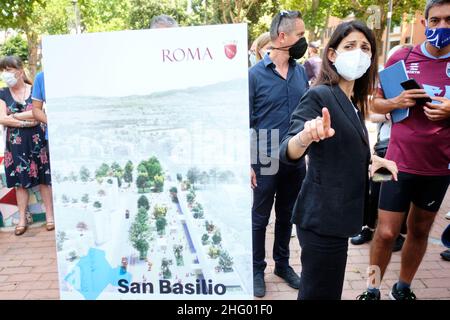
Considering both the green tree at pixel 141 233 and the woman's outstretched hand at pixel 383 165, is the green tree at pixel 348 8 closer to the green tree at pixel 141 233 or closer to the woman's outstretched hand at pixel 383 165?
the woman's outstretched hand at pixel 383 165

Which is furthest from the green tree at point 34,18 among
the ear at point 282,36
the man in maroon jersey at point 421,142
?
the man in maroon jersey at point 421,142

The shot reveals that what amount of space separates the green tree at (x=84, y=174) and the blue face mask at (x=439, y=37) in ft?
6.59

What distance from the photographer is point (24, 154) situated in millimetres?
4047

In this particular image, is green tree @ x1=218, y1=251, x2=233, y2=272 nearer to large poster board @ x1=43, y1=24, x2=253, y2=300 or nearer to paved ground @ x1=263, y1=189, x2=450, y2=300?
large poster board @ x1=43, y1=24, x2=253, y2=300

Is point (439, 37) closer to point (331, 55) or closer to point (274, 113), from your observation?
point (331, 55)

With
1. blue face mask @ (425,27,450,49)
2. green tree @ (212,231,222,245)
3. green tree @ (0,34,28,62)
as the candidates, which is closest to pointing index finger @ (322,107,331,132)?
green tree @ (212,231,222,245)

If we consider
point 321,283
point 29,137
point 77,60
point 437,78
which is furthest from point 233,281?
point 29,137

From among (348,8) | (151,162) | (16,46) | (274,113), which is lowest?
(151,162)

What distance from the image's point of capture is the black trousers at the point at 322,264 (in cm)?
173

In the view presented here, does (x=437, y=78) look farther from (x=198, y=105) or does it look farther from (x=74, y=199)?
(x=74, y=199)

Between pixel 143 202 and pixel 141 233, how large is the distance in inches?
6.3

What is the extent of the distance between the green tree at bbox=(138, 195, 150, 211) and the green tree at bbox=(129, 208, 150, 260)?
0.02 meters

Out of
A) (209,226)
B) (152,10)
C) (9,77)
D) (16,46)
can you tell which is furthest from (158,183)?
(16,46)

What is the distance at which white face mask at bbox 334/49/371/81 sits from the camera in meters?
1.76
